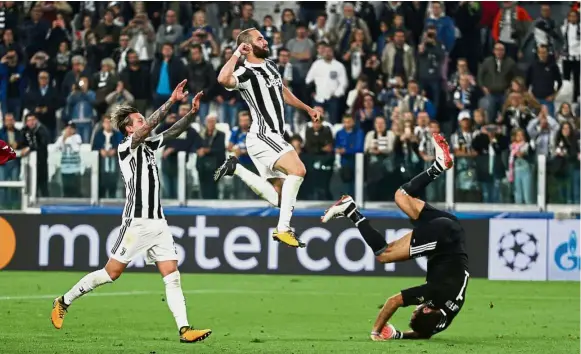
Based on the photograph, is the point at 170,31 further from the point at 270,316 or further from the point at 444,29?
the point at 270,316

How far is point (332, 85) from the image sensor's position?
76.1ft

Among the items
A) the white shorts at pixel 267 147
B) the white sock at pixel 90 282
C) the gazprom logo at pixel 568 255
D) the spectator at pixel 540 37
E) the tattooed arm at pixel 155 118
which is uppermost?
the spectator at pixel 540 37

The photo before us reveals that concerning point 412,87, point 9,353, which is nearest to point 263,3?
point 412,87

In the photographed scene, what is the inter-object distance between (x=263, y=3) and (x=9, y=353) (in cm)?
1535

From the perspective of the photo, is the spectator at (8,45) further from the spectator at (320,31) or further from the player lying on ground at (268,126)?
the player lying on ground at (268,126)

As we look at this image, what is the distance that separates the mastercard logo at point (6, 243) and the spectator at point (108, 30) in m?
4.40

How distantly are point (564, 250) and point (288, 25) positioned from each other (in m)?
6.71

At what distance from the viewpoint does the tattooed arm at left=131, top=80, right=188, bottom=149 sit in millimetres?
11656

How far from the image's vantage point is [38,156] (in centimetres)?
2183

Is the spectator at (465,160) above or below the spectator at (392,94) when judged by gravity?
below

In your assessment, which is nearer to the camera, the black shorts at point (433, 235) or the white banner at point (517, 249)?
the black shorts at point (433, 235)

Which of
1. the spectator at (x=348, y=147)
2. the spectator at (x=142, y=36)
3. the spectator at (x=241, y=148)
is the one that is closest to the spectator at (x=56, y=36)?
the spectator at (x=142, y=36)

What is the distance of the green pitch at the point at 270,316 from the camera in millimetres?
12133

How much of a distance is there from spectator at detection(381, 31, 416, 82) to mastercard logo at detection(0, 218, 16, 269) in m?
7.19
